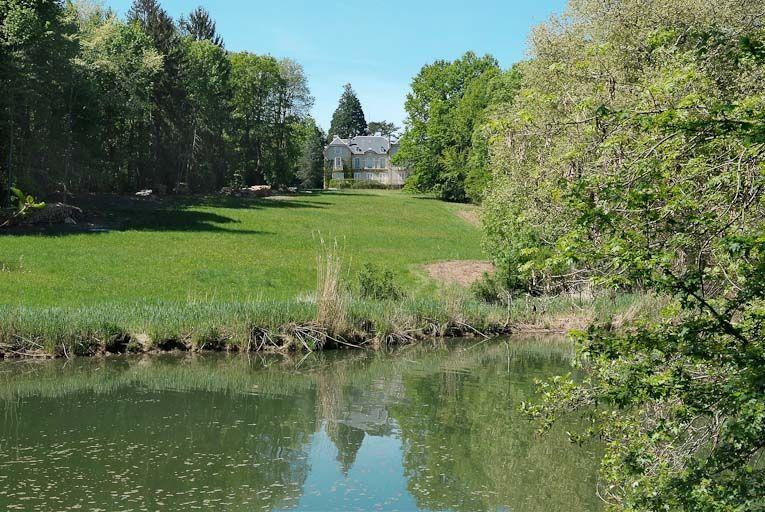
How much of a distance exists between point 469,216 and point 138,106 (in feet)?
78.8

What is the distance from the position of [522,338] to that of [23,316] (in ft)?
40.4

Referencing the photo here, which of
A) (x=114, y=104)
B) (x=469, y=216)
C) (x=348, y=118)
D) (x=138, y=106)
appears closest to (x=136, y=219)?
(x=114, y=104)

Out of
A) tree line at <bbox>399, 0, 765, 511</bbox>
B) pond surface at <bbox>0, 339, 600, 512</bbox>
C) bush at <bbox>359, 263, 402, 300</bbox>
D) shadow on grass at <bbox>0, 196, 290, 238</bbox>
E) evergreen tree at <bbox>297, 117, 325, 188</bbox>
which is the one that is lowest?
pond surface at <bbox>0, 339, 600, 512</bbox>

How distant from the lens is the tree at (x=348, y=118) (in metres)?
136

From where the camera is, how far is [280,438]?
1207 cm

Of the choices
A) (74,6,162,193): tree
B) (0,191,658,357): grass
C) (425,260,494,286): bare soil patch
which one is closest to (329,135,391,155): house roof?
(74,6,162,193): tree

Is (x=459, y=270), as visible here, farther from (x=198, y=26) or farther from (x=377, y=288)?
(x=198, y=26)

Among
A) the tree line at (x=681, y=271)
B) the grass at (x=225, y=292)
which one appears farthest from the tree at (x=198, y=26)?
the tree line at (x=681, y=271)

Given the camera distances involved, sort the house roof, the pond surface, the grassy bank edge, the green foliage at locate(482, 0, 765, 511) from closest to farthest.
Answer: the green foliage at locate(482, 0, 765, 511) → the pond surface → the grassy bank edge → the house roof

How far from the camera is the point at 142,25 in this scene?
5941 centimetres

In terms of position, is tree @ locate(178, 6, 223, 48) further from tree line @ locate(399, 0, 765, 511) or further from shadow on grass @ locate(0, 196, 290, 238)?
tree line @ locate(399, 0, 765, 511)

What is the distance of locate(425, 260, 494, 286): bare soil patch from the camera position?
101ft

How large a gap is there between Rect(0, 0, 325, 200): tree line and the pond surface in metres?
18.9

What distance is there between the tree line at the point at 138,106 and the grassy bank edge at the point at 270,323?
50.4 ft
